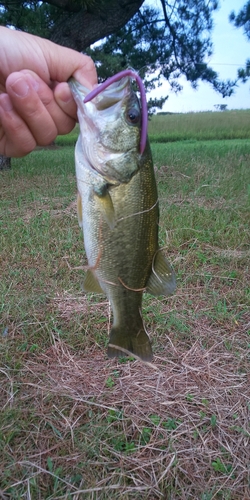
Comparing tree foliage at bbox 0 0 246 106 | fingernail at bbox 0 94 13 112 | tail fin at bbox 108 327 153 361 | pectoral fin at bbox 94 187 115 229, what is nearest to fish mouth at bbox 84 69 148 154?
pectoral fin at bbox 94 187 115 229

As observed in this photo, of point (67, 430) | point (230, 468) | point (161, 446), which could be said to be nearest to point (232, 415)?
point (230, 468)

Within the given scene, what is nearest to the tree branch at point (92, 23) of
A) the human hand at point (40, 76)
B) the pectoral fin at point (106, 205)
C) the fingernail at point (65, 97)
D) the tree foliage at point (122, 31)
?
the tree foliage at point (122, 31)

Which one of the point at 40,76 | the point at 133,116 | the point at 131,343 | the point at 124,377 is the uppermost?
the point at 40,76

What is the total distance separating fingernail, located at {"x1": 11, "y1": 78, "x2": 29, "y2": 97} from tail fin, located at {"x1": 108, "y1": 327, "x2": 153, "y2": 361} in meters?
0.88

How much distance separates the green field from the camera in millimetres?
1658

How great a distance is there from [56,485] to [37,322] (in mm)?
1023

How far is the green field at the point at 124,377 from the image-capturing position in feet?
5.44

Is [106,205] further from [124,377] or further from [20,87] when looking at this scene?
[124,377]

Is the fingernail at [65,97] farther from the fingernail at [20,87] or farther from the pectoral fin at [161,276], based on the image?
the pectoral fin at [161,276]

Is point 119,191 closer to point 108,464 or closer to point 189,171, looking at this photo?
point 108,464

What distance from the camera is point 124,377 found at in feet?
→ 7.11

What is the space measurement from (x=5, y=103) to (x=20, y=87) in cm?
14

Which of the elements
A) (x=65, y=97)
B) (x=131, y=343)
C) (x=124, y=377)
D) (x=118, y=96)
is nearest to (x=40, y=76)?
(x=65, y=97)

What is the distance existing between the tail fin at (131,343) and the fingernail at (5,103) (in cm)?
91
